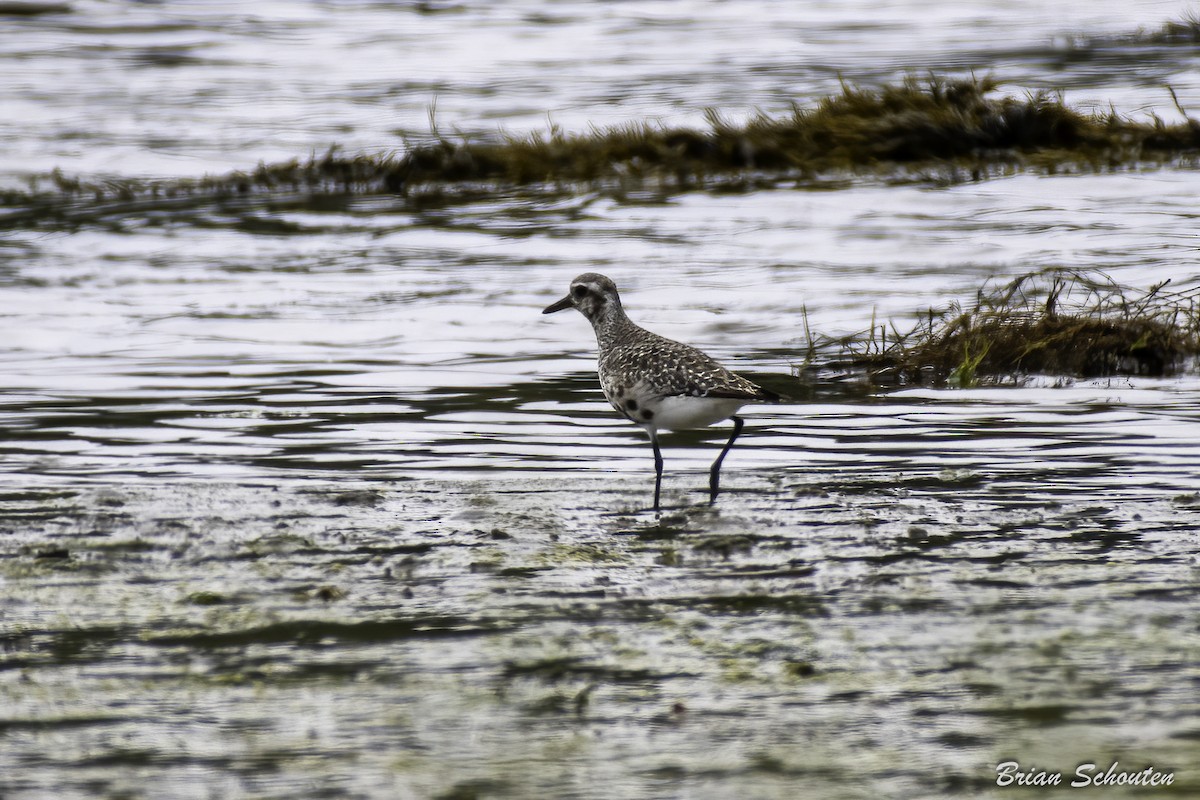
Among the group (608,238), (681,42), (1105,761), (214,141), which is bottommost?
(1105,761)

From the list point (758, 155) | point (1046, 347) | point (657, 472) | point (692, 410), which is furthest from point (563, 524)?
point (758, 155)

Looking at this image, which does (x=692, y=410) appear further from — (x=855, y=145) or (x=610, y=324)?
(x=855, y=145)

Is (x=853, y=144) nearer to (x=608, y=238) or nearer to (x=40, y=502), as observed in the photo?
(x=608, y=238)

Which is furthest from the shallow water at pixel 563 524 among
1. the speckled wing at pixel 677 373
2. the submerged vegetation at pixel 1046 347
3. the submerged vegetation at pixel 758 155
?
the submerged vegetation at pixel 758 155

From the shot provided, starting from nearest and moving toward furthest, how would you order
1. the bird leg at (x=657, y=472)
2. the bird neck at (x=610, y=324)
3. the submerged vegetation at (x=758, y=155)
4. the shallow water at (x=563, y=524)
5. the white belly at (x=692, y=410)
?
1. the shallow water at (x=563, y=524)
2. the bird leg at (x=657, y=472)
3. the white belly at (x=692, y=410)
4. the bird neck at (x=610, y=324)
5. the submerged vegetation at (x=758, y=155)

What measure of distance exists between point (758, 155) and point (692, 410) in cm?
1628

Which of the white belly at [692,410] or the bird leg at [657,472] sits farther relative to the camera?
the white belly at [692,410]

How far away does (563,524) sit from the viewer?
26.0 feet

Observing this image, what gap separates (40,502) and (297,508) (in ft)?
4.68

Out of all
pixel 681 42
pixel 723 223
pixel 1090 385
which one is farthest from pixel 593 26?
pixel 1090 385

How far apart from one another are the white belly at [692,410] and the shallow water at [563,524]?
0.43 metres

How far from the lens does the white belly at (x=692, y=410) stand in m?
8.53

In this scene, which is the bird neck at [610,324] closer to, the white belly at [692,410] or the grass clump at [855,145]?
the white belly at [692,410]

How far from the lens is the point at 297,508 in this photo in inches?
324
